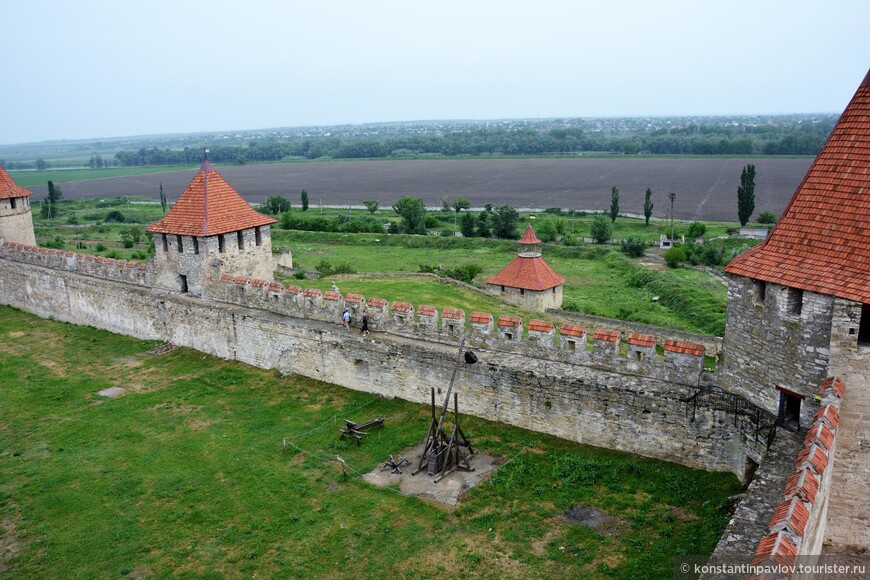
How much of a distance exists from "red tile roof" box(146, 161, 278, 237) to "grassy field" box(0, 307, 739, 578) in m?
4.74

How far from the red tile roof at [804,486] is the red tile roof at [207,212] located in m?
14.5

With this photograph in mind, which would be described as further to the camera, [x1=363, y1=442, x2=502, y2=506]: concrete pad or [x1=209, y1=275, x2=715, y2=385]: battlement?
[x1=209, y1=275, x2=715, y2=385]: battlement

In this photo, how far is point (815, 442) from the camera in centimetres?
799

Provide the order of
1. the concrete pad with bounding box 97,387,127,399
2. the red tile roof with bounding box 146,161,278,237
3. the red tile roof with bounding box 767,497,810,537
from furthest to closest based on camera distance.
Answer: the red tile roof with bounding box 146,161,278,237 → the concrete pad with bounding box 97,387,127,399 → the red tile roof with bounding box 767,497,810,537

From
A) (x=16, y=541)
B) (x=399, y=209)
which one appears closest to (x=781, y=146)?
(x=399, y=209)

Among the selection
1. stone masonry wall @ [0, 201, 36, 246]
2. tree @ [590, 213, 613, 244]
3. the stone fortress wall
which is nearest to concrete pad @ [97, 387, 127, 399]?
the stone fortress wall

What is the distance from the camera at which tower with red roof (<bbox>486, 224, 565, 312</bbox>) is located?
100ft

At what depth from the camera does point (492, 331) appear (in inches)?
556

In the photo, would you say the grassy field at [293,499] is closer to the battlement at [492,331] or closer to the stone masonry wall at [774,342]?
the battlement at [492,331]

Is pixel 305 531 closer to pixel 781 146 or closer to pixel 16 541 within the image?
pixel 16 541

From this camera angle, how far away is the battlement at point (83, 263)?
21047 millimetres

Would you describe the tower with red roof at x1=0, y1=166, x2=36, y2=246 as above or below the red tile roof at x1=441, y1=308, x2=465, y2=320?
above

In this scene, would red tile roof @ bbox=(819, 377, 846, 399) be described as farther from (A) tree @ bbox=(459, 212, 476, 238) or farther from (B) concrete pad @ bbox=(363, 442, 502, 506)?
(A) tree @ bbox=(459, 212, 476, 238)

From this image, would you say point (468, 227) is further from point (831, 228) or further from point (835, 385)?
point (835, 385)
